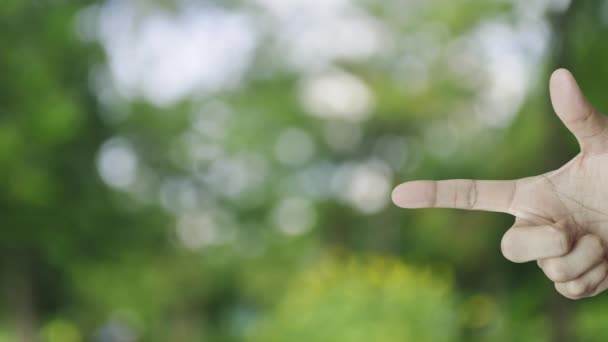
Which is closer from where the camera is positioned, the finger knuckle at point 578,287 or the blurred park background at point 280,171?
the finger knuckle at point 578,287

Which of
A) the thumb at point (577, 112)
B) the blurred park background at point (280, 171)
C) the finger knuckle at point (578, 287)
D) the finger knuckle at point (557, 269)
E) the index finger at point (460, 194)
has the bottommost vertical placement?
the blurred park background at point (280, 171)

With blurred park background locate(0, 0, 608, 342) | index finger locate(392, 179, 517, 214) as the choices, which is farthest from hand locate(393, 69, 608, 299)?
blurred park background locate(0, 0, 608, 342)

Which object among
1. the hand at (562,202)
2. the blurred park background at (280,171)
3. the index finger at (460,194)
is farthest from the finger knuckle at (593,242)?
the blurred park background at (280,171)

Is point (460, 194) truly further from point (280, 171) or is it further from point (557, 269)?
point (280, 171)

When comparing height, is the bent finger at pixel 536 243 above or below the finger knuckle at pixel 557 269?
above

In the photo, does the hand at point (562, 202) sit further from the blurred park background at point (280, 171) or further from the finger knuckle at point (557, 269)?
the blurred park background at point (280, 171)

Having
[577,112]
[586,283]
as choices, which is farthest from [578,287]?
[577,112]

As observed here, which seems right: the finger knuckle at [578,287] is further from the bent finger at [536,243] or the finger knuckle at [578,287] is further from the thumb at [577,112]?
the thumb at [577,112]

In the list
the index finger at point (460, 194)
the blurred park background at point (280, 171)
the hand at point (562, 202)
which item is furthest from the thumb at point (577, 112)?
the blurred park background at point (280, 171)

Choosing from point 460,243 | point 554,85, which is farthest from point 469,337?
point 554,85
